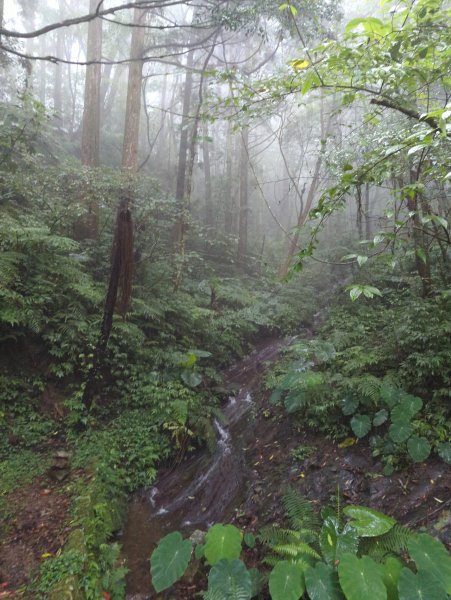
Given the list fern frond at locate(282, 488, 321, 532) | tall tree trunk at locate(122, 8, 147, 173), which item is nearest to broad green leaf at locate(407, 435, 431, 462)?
fern frond at locate(282, 488, 321, 532)

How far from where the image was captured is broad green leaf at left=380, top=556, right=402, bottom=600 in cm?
255

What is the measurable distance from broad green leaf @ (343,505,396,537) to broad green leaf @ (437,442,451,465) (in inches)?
44.8

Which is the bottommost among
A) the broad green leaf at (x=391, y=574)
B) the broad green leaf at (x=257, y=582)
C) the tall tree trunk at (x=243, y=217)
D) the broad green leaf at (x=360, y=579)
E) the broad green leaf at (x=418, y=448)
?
the broad green leaf at (x=257, y=582)

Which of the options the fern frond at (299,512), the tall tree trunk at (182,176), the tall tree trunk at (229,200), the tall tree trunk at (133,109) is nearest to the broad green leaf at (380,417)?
the fern frond at (299,512)

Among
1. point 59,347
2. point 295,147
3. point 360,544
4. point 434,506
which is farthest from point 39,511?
point 295,147

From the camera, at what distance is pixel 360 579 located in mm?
2438

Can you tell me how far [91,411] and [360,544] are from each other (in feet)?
13.2

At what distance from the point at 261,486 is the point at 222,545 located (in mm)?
1731

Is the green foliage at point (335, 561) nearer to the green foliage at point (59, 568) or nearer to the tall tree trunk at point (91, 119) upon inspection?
the green foliage at point (59, 568)

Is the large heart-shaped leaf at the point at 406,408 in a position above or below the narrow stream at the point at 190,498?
above

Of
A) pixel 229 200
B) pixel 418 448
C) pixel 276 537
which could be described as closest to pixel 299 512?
pixel 276 537

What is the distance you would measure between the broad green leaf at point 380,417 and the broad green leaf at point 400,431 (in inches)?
8.6

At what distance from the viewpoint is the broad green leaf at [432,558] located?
2.46 m

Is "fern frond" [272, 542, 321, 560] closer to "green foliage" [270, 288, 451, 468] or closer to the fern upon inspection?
the fern
